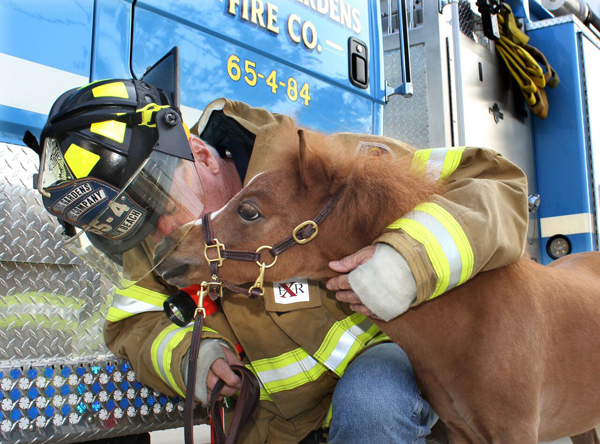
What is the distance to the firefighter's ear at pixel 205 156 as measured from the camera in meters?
2.20

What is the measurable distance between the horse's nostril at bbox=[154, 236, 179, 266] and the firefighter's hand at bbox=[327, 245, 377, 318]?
1.62 ft

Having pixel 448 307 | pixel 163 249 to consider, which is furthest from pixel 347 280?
pixel 163 249

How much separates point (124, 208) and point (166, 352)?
0.52 metres

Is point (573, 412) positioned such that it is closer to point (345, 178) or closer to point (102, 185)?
point (345, 178)

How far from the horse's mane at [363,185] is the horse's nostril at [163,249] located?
445 millimetres

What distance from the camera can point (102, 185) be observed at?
1.75m

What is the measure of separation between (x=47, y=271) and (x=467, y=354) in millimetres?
1453

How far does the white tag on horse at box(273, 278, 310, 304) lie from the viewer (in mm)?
1900

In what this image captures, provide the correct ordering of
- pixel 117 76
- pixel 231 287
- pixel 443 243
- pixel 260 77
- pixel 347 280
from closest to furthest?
1. pixel 443 243
2. pixel 347 280
3. pixel 231 287
4. pixel 117 76
5. pixel 260 77

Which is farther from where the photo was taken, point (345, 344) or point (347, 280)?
point (345, 344)

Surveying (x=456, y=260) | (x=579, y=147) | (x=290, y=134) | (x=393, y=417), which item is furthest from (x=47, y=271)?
(x=579, y=147)

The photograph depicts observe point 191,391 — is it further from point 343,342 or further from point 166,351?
point 343,342

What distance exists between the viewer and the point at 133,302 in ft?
6.74

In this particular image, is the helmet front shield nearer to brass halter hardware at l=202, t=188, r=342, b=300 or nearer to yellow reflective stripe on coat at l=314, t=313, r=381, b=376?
brass halter hardware at l=202, t=188, r=342, b=300
